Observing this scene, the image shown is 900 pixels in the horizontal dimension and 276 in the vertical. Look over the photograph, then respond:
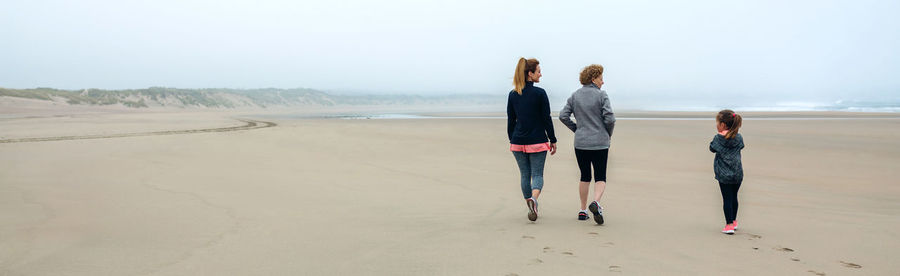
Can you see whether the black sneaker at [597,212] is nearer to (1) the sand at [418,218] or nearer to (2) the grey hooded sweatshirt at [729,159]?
(1) the sand at [418,218]

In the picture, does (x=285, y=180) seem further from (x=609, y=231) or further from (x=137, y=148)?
(x=137, y=148)

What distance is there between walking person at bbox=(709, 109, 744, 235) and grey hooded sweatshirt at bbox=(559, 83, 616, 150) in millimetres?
833

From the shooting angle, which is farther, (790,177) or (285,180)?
(790,177)

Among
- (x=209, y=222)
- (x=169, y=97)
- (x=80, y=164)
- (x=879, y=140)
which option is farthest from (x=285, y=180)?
(x=169, y=97)

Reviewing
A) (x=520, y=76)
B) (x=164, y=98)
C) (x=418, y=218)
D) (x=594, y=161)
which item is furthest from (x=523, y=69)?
(x=164, y=98)

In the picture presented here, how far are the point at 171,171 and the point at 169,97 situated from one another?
2835 inches

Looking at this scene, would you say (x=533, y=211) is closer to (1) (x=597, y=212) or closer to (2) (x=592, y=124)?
(1) (x=597, y=212)

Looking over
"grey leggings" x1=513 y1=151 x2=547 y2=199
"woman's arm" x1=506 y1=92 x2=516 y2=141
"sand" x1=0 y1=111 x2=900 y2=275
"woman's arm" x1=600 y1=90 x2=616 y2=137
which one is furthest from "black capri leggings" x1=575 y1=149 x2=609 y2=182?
"woman's arm" x1=506 y1=92 x2=516 y2=141

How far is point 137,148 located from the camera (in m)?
11.6

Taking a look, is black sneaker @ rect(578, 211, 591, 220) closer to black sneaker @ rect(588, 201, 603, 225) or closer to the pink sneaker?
black sneaker @ rect(588, 201, 603, 225)

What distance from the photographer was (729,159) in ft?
14.1

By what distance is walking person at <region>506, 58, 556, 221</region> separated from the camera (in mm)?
4711

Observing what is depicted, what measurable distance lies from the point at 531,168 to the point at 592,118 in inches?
28.1

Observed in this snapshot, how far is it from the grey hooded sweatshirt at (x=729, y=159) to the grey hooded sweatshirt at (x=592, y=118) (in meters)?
0.83
